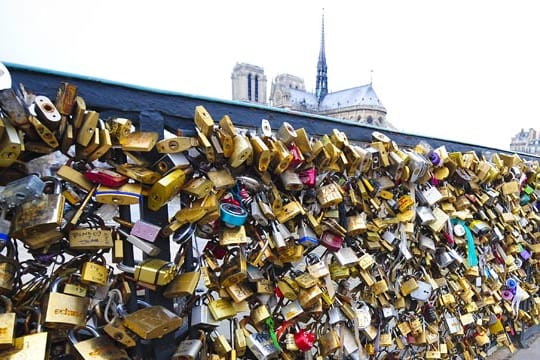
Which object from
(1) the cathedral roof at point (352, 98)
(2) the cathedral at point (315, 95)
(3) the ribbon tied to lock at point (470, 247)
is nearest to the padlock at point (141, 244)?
(3) the ribbon tied to lock at point (470, 247)

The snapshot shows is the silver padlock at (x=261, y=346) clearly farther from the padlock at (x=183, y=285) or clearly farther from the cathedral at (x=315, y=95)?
the cathedral at (x=315, y=95)

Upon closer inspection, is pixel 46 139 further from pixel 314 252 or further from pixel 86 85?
pixel 314 252

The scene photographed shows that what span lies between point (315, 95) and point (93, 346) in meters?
71.0

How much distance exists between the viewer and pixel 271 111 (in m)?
1.37

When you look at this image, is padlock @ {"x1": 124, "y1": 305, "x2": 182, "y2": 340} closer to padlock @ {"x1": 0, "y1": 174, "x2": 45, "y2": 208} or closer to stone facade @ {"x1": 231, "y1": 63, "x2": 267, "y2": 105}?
padlock @ {"x1": 0, "y1": 174, "x2": 45, "y2": 208}

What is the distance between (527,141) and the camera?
65.9 m

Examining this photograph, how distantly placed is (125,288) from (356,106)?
202 ft

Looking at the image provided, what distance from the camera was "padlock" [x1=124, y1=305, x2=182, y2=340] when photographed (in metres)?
0.99

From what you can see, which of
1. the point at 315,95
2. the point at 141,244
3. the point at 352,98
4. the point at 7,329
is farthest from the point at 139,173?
the point at 315,95

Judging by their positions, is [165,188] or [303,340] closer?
[165,188]

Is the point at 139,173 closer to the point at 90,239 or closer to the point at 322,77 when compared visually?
the point at 90,239

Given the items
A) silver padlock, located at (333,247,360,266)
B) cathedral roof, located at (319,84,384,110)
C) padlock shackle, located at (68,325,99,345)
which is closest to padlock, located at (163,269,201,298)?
padlock shackle, located at (68,325,99,345)

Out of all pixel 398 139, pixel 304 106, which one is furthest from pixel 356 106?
pixel 398 139

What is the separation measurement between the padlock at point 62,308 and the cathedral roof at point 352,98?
201ft
